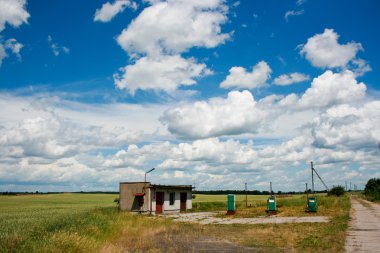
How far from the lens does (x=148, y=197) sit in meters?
38.2

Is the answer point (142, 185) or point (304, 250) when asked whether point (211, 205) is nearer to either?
point (142, 185)

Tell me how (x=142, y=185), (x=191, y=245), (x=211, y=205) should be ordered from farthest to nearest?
(x=211, y=205)
(x=142, y=185)
(x=191, y=245)

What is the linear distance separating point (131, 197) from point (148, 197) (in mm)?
2307

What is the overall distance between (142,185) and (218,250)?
2519 centimetres

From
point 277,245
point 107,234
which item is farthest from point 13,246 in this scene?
point 277,245

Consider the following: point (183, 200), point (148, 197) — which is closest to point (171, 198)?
point (183, 200)

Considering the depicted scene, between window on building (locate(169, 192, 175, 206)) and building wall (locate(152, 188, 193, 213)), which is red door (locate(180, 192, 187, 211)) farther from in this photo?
window on building (locate(169, 192, 175, 206))

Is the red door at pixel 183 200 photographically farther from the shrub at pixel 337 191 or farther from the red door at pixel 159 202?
the shrub at pixel 337 191

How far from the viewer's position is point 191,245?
15898mm

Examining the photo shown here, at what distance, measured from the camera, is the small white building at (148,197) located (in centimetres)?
3838

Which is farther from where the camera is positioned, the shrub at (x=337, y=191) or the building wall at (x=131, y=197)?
the shrub at (x=337, y=191)

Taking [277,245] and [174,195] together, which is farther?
[174,195]

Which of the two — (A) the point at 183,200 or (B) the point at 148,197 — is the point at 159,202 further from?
(A) the point at 183,200

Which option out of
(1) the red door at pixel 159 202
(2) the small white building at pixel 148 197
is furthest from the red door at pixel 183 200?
(1) the red door at pixel 159 202
